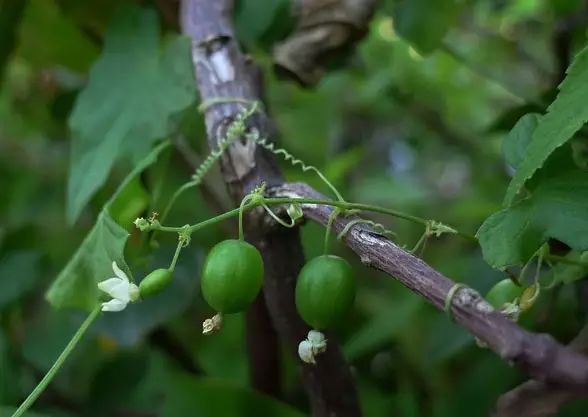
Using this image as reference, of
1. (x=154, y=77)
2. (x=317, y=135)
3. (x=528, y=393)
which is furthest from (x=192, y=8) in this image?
(x=317, y=135)

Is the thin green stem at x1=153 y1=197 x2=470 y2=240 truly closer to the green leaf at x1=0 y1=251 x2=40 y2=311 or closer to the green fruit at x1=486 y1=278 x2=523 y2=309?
the green fruit at x1=486 y1=278 x2=523 y2=309

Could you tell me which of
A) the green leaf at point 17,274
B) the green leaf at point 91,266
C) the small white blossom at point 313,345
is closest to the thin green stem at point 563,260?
the small white blossom at point 313,345

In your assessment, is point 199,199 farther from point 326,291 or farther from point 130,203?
point 326,291

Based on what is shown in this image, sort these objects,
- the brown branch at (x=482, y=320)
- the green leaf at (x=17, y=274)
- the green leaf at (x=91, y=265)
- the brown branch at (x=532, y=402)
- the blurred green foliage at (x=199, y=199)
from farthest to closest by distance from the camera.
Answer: the green leaf at (x=17, y=274), the blurred green foliage at (x=199, y=199), the green leaf at (x=91, y=265), the brown branch at (x=532, y=402), the brown branch at (x=482, y=320)

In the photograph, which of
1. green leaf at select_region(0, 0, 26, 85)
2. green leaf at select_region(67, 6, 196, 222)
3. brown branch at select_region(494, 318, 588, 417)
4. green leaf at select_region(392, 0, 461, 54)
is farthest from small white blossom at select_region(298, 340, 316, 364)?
green leaf at select_region(0, 0, 26, 85)

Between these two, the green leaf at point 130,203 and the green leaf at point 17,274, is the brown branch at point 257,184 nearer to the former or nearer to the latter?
the green leaf at point 130,203

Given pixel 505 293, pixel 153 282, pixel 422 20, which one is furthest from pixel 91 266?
pixel 422 20
